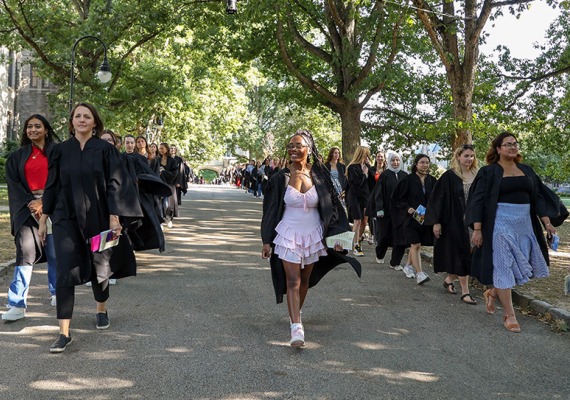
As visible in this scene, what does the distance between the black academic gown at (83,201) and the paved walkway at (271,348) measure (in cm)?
63

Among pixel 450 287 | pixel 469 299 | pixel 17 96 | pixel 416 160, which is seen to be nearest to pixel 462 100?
pixel 416 160

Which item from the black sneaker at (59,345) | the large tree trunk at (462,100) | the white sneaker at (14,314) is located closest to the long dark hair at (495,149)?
the black sneaker at (59,345)

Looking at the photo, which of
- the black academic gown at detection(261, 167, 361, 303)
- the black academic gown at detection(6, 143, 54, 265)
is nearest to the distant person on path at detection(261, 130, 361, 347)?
the black academic gown at detection(261, 167, 361, 303)

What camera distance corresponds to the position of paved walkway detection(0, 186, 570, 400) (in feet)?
15.4

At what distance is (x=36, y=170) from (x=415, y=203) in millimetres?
5090

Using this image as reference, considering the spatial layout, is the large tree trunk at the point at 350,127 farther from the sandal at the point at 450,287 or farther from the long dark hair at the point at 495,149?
the long dark hair at the point at 495,149

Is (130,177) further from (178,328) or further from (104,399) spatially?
(104,399)

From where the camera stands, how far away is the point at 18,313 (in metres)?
6.60

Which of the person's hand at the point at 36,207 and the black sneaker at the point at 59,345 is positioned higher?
the person's hand at the point at 36,207

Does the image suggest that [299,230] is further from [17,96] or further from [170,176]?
[17,96]

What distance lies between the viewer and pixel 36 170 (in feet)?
21.8

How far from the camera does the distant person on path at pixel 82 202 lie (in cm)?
570

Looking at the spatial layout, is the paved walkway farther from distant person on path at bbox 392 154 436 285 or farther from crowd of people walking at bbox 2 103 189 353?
distant person on path at bbox 392 154 436 285

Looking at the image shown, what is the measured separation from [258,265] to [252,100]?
6778 centimetres
